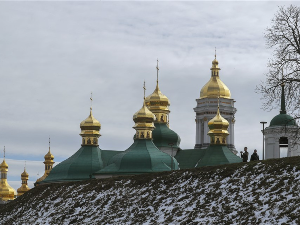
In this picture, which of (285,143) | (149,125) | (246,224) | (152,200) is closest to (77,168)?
(149,125)

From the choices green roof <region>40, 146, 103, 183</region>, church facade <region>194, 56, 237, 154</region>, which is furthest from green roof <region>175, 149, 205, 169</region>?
church facade <region>194, 56, 237, 154</region>

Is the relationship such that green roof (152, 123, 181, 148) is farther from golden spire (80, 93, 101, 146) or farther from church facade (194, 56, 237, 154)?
church facade (194, 56, 237, 154)

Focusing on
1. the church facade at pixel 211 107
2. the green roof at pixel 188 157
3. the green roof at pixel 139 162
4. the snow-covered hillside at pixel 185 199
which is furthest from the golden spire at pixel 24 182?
the snow-covered hillside at pixel 185 199

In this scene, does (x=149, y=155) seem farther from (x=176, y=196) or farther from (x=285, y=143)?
(x=176, y=196)

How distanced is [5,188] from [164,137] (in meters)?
39.9

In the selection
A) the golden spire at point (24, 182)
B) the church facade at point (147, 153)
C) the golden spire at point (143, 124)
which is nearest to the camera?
the church facade at point (147, 153)

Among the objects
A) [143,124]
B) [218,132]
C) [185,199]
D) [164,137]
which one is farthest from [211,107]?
[185,199]

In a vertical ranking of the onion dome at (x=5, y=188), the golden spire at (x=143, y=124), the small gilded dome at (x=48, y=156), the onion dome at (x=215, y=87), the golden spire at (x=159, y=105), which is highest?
the onion dome at (x=215, y=87)

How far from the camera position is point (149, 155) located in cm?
6278

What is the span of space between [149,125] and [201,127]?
20114 mm

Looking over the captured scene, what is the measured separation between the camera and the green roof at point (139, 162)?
61.6 metres

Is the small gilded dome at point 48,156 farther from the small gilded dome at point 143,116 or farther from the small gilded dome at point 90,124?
the small gilded dome at point 143,116

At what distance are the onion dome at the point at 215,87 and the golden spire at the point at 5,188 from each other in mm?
31020

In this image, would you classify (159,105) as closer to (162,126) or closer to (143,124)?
(162,126)
